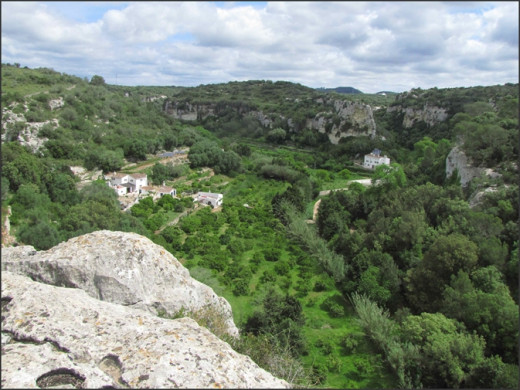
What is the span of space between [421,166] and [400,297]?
2673cm

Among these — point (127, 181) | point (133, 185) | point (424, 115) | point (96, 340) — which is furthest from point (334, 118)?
point (96, 340)

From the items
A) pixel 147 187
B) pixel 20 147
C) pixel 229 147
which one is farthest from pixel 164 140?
pixel 20 147

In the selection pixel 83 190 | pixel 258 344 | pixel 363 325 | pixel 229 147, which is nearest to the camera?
pixel 258 344

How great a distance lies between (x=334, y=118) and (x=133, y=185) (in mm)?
43826

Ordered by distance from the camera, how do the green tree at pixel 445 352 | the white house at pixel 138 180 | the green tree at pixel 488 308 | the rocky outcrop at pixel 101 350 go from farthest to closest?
the white house at pixel 138 180, the green tree at pixel 488 308, the green tree at pixel 445 352, the rocky outcrop at pixel 101 350

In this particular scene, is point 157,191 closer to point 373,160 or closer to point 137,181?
point 137,181

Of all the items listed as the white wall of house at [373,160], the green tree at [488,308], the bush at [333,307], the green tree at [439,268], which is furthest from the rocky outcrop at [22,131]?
the white wall of house at [373,160]

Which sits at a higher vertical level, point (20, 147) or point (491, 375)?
point (20, 147)

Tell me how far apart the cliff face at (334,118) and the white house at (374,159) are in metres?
10.5

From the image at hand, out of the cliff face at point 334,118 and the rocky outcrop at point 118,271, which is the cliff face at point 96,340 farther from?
the cliff face at point 334,118

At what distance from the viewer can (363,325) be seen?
14.4 meters

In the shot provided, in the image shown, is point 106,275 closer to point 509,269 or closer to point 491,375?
point 491,375

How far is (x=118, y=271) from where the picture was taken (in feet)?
23.0

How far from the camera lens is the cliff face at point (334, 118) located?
63438mm
